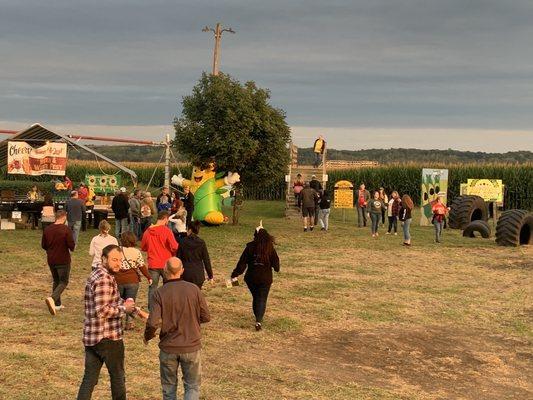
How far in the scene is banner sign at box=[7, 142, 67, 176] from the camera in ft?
91.0

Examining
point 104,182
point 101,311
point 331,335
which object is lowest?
point 331,335

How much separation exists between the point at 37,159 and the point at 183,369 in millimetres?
22816

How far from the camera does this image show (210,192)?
3008 centimetres

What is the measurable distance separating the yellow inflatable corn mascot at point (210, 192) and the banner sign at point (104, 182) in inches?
126

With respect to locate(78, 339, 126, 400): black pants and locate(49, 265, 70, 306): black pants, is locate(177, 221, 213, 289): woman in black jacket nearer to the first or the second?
locate(49, 265, 70, 306): black pants

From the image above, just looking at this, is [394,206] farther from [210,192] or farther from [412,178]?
[412,178]

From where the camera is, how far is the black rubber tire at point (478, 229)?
26.8 meters

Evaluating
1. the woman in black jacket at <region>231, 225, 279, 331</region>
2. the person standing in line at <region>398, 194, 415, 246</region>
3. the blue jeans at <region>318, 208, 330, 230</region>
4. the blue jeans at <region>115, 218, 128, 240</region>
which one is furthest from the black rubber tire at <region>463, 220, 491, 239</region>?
the woman in black jacket at <region>231, 225, 279, 331</region>

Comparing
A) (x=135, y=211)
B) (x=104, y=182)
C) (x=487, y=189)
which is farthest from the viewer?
(x=487, y=189)

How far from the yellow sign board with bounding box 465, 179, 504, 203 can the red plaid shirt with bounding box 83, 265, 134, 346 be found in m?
28.4

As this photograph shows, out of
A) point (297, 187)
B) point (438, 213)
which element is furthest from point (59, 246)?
point (297, 187)

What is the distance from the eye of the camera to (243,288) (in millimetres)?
15375

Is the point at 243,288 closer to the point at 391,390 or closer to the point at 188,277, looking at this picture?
the point at 188,277

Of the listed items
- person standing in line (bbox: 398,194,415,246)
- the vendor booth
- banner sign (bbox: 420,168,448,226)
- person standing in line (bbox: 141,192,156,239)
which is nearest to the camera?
person standing in line (bbox: 141,192,156,239)
